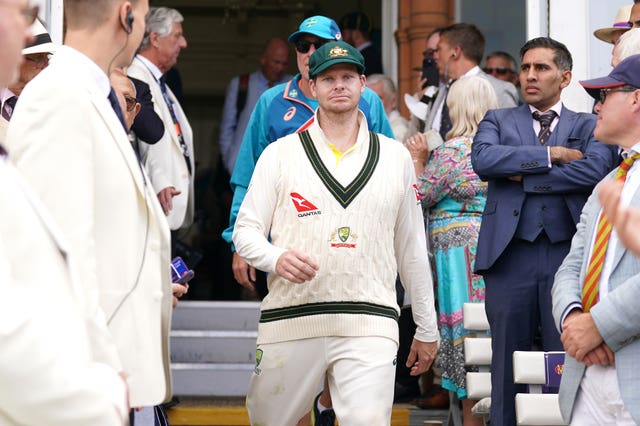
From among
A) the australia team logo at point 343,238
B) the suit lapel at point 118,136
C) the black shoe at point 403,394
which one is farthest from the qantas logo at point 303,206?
the black shoe at point 403,394

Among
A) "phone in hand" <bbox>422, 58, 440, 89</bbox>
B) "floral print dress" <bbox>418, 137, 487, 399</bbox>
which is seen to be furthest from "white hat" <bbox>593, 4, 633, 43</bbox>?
"phone in hand" <bbox>422, 58, 440, 89</bbox>

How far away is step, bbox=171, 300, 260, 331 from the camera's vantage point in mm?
8367

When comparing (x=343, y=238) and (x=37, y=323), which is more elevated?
(x=37, y=323)

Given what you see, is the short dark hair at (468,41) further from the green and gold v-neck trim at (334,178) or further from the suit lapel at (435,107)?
the green and gold v-neck trim at (334,178)

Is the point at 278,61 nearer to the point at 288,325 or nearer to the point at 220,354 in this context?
the point at 220,354

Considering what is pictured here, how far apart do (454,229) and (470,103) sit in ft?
2.35

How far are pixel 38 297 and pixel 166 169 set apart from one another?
5.06 metres

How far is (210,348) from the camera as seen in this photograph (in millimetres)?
7953

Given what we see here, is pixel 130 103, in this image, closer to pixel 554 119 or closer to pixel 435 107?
pixel 554 119

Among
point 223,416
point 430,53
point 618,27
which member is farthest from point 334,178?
point 430,53

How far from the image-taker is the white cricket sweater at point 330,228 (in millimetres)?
4895

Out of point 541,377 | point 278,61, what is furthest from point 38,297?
point 278,61

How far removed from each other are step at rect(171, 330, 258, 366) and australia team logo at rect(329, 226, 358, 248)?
319 cm

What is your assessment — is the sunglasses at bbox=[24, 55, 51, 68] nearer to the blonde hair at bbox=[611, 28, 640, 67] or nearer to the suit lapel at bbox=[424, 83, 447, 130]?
the blonde hair at bbox=[611, 28, 640, 67]
